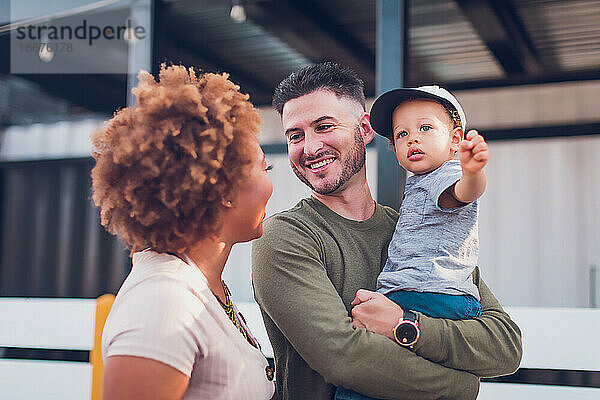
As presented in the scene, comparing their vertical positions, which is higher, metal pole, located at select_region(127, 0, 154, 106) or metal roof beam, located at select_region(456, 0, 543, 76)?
metal roof beam, located at select_region(456, 0, 543, 76)

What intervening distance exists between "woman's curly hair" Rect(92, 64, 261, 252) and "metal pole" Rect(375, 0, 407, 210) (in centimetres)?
188

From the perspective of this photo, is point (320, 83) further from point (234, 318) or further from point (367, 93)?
point (367, 93)

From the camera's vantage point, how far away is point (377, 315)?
1.46 metres

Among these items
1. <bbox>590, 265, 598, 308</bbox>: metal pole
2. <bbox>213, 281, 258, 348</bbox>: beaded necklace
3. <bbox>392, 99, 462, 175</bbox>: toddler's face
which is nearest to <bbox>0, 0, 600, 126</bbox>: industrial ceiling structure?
<bbox>590, 265, 598, 308</bbox>: metal pole

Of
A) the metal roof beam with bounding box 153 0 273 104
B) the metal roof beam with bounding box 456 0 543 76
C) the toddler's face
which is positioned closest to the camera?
the toddler's face

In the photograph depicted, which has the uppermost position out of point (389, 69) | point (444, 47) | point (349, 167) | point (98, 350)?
point (444, 47)

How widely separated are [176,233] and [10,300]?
3301 mm

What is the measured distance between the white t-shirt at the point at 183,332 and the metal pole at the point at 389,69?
1.90 m

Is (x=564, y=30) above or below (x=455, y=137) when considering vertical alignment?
above

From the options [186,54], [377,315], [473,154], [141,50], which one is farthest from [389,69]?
[186,54]

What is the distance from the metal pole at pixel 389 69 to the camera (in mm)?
3062

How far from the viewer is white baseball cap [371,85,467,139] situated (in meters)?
1.69

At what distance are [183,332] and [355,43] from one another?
468 cm

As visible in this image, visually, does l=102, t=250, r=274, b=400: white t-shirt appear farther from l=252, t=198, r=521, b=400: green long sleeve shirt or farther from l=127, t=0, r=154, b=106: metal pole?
l=127, t=0, r=154, b=106: metal pole
